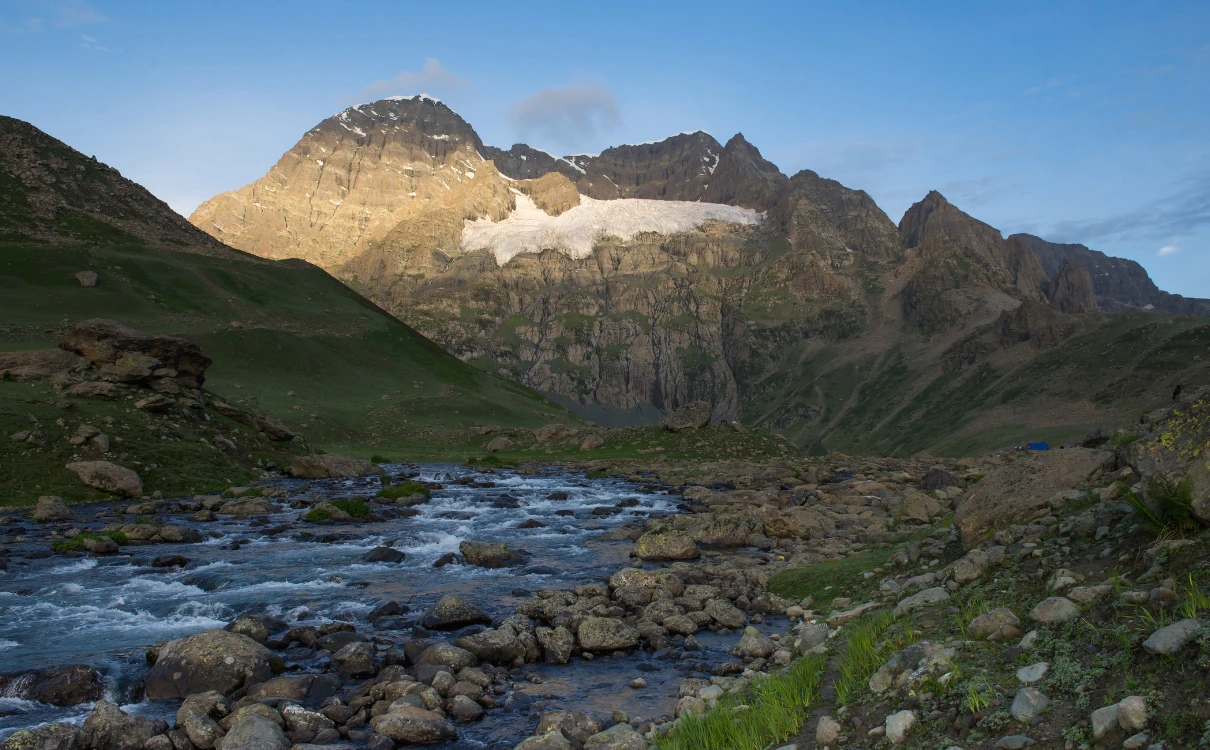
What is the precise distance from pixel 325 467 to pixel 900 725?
177ft

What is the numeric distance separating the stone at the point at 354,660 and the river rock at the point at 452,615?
2930 mm

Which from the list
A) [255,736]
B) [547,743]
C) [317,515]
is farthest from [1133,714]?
[317,515]

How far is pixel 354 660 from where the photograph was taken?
1691 cm

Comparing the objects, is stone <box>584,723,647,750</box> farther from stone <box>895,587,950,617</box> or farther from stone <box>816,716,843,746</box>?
stone <box>895,587,950,617</box>

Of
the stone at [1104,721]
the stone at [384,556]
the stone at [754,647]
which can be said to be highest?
the stone at [1104,721]

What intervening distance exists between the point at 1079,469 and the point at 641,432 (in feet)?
228

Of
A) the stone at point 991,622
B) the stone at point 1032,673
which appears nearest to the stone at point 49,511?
the stone at point 991,622

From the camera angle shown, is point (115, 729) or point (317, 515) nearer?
point (115, 729)

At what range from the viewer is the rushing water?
15.7 metres

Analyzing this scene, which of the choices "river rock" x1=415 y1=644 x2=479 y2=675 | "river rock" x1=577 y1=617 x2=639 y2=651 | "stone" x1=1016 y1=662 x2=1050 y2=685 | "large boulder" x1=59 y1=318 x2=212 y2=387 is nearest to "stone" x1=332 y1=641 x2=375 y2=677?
"river rock" x1=415 y1=644 x2=479 y2=675

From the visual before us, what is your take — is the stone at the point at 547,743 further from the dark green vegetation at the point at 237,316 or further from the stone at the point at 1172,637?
the dark green vegetation at the point at 237,316

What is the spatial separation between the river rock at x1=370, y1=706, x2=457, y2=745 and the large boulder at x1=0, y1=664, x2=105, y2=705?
22.1 ft

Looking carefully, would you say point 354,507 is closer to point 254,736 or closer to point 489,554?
point 489,554

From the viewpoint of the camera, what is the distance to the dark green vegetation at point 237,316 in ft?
297
